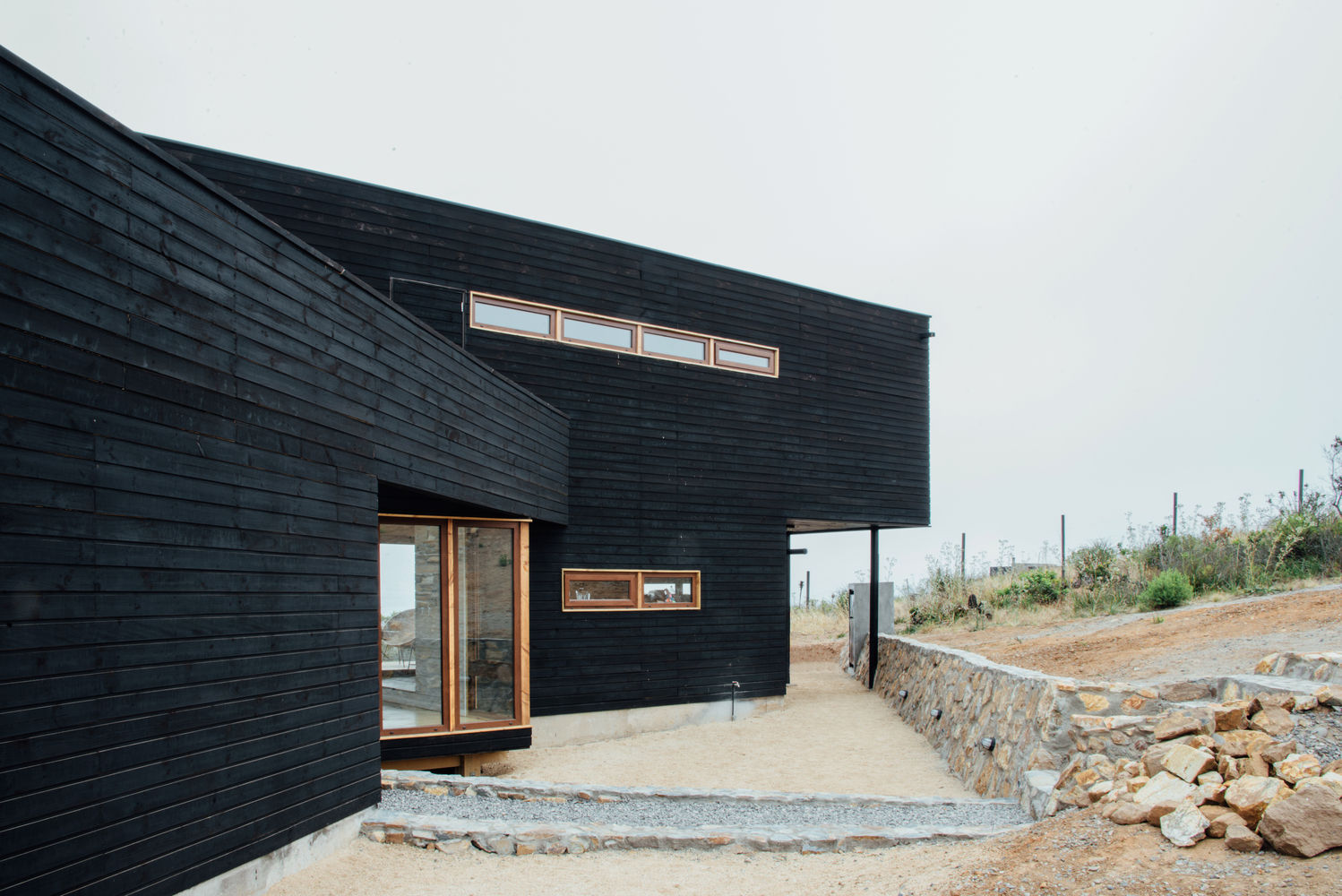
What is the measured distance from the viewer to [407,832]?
4.94 meters

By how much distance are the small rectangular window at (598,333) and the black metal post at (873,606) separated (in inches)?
222

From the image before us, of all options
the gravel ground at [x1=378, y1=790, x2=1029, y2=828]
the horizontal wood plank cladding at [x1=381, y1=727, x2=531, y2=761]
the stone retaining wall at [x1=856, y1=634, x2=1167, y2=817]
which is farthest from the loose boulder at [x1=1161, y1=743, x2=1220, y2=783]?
the horizontal wood plank cladding at [x1=381, y1=727, x2=531, y2=761]

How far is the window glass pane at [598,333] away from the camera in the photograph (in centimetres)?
1027

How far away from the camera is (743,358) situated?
11875 mm

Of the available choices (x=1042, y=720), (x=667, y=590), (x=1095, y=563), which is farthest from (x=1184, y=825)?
(x=1095, y=563)

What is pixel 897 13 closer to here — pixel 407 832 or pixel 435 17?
pixel 435 17

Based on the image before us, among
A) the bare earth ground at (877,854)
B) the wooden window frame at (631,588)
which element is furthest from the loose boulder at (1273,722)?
the wooden window frame at (631,588)

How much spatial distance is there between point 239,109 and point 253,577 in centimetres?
2591

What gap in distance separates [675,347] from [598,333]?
47.6 inches

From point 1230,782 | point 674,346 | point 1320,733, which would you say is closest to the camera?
point 1230,782

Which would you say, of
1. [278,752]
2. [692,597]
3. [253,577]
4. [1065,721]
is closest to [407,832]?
[278,752]

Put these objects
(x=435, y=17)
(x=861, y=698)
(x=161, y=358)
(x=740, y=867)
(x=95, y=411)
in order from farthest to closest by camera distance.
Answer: (x=435, y=17) < (x=861, y=698) < (x=740, y=867) < (x=161, y=358) < (x=95, y=411)

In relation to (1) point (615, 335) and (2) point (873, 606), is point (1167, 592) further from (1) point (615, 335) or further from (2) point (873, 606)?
(1) point (615, 335)

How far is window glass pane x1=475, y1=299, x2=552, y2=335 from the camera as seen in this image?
31.3 feet
